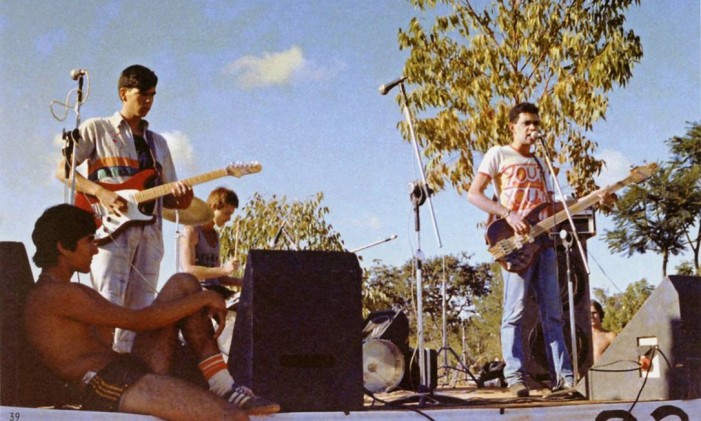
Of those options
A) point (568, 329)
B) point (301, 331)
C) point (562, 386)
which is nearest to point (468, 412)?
point (301, 331)

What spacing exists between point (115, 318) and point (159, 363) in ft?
0.87

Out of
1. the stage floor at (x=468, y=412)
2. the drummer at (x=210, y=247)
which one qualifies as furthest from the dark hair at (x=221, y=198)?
the stage floor at (x=468, y=412)

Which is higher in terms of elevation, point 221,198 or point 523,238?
point 221,198

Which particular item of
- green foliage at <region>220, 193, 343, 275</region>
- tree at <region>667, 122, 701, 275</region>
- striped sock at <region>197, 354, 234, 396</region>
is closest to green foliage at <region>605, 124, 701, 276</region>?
tree at <region>667, 122, 701, 275</region>

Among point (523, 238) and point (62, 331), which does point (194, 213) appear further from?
point (523, 238)

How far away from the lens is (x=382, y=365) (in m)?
5.61

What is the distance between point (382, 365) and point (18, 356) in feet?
10.7

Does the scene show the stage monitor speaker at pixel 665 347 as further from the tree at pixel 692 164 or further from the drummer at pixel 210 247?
the tree at pixel 692 164

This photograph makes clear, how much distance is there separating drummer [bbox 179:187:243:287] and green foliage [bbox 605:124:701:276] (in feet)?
49.7

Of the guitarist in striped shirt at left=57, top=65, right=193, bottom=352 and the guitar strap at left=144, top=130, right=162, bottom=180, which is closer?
the guitarist in striped shirt at left=57, top=65, right=193, bottom=352

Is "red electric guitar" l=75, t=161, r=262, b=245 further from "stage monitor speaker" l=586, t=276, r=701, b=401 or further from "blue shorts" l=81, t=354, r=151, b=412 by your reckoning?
"stage monitor speaker" l=586, t=276, r=701, b=401

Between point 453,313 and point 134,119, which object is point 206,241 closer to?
point 134,119

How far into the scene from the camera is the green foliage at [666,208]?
61.6 ft

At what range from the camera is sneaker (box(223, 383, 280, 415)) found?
269 cm
